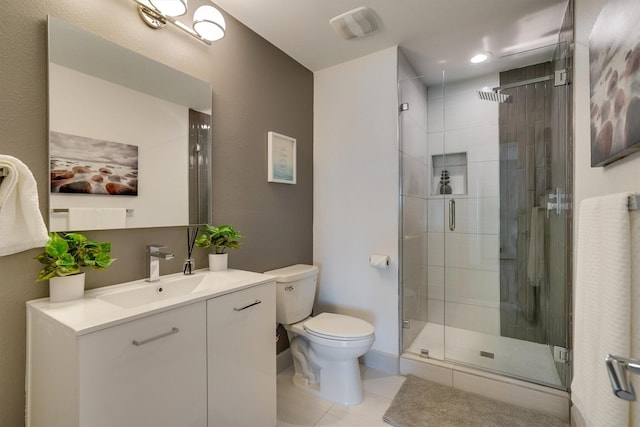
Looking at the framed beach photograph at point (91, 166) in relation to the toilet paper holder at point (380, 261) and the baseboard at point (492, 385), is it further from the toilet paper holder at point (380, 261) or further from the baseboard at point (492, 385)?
the baseboard at point (492, 385)

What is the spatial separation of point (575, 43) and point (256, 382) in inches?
97.5

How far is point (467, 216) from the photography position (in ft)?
8.34

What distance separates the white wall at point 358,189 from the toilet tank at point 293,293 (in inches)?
14.4

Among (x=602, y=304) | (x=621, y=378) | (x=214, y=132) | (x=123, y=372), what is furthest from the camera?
(x=214, y=132)

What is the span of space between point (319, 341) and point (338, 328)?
0.48 ft

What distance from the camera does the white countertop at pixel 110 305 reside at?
2.93ft

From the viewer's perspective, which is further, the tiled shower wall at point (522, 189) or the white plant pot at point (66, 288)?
the tiled shower wall at point (522, 189)

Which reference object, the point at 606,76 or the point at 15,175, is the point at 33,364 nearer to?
the point at 15,175

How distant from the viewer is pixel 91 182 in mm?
1251

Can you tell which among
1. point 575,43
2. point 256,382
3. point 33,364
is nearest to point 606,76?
Answer: point 575,43

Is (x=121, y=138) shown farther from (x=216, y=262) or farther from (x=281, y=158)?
(x=281, y=158)

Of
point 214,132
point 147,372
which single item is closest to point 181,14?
point 214,132

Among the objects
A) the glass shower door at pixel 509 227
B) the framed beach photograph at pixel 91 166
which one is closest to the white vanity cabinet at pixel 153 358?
the framed beach photograph at pixel 91 166

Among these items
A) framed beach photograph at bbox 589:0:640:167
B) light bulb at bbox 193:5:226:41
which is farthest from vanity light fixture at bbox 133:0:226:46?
framed beach photograph at bbox 589:0:640:167
